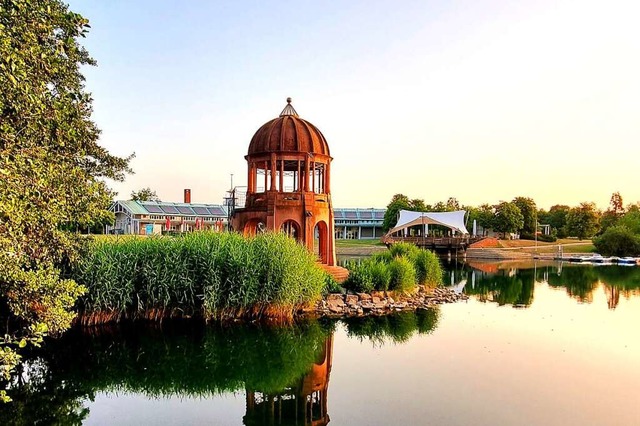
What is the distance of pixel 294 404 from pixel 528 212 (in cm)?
7094

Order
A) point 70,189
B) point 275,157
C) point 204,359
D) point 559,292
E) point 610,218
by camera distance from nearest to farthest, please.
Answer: point 70,189
point 204,359
point 275,157
point 559,292
point 610,218

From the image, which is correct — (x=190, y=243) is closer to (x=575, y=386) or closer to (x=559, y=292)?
(x=575, y=386)

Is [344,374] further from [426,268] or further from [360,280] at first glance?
[426,268]

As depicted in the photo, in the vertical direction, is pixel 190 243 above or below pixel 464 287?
above

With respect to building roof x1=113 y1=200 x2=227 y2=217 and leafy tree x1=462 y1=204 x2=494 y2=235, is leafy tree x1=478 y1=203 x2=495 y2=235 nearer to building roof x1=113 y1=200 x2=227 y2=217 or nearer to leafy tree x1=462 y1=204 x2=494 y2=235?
Answer: leafy tree x1=462 y1=204 x2=494 y2=235

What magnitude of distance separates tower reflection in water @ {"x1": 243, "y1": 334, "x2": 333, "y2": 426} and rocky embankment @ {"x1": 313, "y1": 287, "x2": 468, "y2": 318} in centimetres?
662

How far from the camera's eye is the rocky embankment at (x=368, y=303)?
18203mm

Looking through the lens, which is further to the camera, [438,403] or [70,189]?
[438,403]

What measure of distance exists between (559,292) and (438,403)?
20.5 metres

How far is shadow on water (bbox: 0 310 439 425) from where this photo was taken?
9312 millimetres

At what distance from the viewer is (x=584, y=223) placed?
7438 centimetres

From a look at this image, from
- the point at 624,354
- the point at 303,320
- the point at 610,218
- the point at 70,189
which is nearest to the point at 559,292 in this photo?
the point at 624,354

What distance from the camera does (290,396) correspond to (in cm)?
1010

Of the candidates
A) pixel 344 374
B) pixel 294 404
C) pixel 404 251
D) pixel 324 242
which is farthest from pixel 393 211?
pixel 294 404
